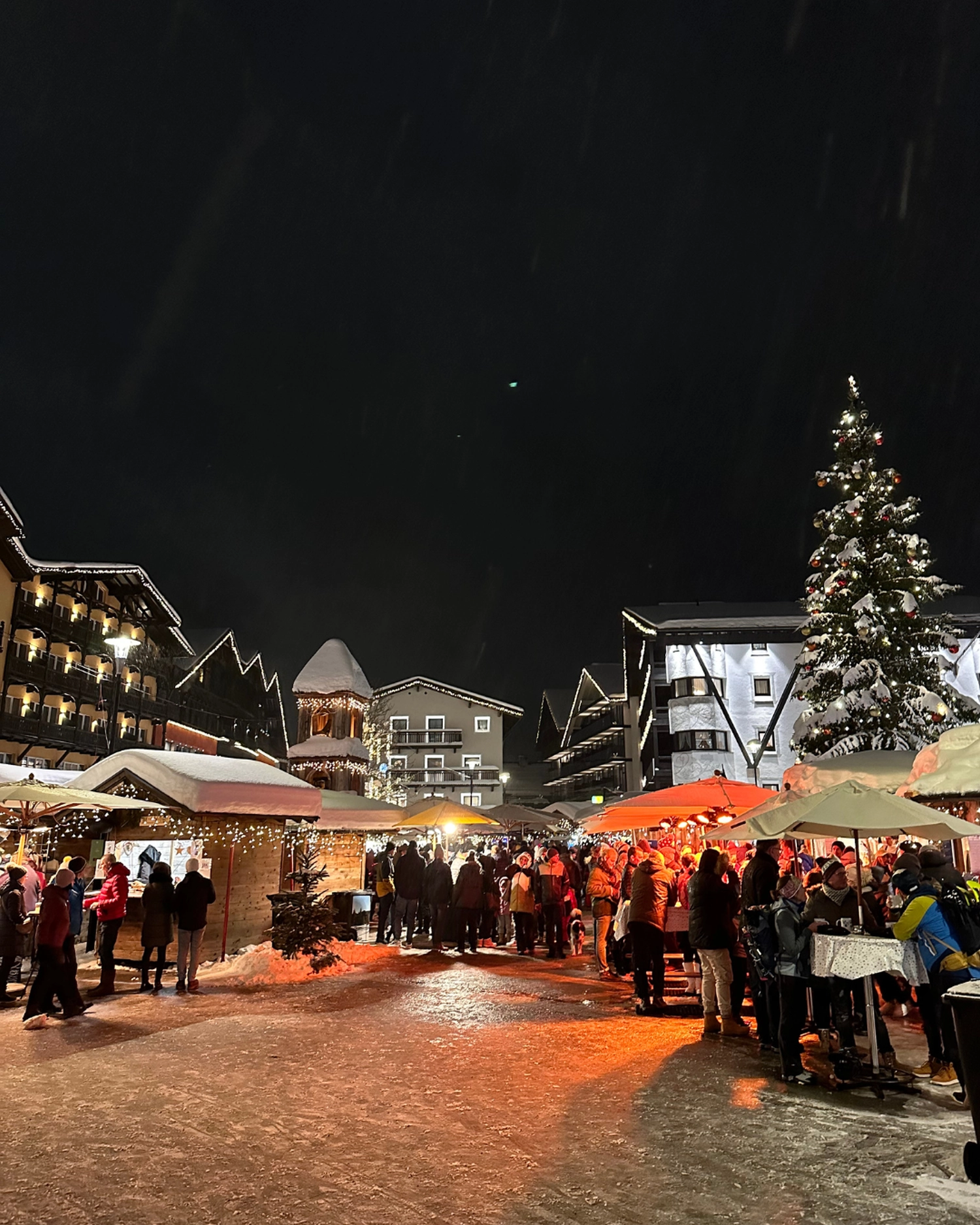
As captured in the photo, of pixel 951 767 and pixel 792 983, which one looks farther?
pixel 951 767

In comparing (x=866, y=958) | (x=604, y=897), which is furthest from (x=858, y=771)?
(x=866, y=958)

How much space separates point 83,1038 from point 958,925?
795 centimetres

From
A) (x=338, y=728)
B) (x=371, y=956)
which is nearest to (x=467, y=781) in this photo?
(x=338, y=728)

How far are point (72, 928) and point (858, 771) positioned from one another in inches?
436

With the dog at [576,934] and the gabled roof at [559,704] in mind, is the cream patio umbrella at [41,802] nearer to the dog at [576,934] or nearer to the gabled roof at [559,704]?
the dog at [576,934]

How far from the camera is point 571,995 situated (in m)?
11.4

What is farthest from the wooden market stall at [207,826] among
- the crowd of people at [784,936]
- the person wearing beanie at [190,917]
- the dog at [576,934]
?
the crowd of people at [784,936]

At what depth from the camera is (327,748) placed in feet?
114

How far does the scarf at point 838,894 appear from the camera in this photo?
728 cm

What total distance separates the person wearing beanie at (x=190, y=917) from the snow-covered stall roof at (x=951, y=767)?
880 cm

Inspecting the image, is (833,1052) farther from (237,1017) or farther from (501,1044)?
(237,1017)

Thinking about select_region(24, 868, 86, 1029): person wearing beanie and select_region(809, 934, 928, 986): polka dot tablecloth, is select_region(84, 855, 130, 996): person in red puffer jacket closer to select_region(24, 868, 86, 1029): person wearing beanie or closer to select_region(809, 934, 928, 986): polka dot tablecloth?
select_region(24, 868, 86, 1029): person wearing beanie

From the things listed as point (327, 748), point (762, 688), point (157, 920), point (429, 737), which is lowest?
point (157, 920)

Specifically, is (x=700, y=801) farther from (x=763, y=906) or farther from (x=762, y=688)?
(x=762, y=688)
